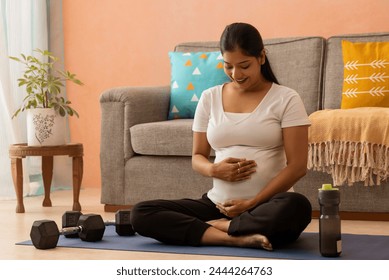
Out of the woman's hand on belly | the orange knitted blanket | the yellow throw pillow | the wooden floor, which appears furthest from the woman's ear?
the yellow throw pillow

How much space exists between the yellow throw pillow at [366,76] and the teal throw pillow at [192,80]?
2.18 feet

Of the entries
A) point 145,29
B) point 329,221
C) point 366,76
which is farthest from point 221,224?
point 145,29

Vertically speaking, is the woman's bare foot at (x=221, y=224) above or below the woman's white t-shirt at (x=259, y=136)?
below

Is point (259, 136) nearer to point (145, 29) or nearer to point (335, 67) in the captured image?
point (335, 67)

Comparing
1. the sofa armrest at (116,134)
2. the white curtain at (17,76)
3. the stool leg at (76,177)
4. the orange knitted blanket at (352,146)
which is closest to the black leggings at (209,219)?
the orange knitted blanket at (352,146)

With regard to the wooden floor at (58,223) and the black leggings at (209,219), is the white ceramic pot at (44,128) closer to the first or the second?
the wooden floor at (58,223)

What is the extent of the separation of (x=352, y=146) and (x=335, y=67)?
80cm

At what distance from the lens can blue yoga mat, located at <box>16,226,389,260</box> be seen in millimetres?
2471

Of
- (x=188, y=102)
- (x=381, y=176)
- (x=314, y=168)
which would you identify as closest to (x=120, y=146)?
(x=188, y=102)

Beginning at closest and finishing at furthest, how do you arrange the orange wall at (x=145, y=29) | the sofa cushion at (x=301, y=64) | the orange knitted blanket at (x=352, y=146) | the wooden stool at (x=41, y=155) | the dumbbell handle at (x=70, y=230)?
the dumbbell handle at (x=70, y=230) → the orange knitted blanket at (x=352, y=146) → the wooden stool at (x=41, y=155) → the sofa cushion at (x=301, y=64) → the orange wall at (x=145, y=29)

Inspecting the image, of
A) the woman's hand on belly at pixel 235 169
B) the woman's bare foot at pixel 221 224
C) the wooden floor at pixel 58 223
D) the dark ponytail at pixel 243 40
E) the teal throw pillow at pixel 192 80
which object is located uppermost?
the dark ponytail at pixel 243 40

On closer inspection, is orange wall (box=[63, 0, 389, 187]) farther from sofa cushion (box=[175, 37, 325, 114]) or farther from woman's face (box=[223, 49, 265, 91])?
woman's face (box=[223, 49, 265, 91])

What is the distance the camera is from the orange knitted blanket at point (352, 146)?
336 cm

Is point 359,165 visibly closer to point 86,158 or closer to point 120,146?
point 120,146
